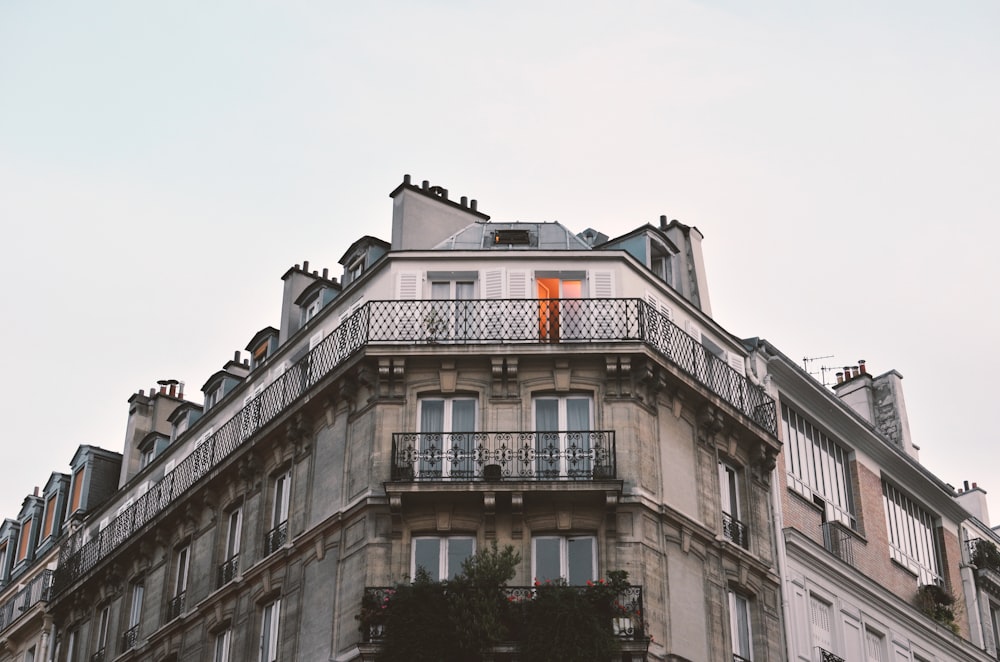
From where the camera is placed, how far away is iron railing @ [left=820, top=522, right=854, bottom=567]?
28.2 metres

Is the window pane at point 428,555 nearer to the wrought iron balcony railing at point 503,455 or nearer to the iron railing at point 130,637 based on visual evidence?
the wrought iron balcony railing at point 503,455

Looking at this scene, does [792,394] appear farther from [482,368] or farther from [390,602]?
[390,602]

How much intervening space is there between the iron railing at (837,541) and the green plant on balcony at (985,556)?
20.2 feet

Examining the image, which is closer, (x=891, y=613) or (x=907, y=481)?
(x=891, y=613)

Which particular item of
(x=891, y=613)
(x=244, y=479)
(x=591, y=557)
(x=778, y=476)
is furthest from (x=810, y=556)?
(x=244, y=479)

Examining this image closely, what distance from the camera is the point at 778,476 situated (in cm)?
2711

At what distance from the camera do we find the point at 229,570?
1065 inches

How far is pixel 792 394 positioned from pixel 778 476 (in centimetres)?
206

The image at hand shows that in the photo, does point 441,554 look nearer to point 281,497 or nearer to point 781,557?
point 281,497

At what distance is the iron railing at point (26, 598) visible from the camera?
114 feet

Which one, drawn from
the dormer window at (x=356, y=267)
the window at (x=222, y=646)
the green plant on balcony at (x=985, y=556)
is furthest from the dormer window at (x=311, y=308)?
the green plant on balcony at (x=985, y=556)

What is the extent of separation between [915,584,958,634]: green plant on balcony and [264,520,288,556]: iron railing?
42.0 ft

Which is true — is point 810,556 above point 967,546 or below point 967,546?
below

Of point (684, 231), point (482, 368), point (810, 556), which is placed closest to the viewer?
point (482, 368)
